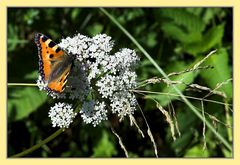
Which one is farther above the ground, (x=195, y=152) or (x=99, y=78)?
(x=99, y=78)

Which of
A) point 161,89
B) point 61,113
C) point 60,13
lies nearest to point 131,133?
point 161,89

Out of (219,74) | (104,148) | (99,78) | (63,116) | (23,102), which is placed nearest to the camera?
(63,116)

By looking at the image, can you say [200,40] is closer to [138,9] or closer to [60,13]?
[138,9]

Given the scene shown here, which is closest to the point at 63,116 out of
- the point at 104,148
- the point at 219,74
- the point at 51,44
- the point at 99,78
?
the point at 99,78

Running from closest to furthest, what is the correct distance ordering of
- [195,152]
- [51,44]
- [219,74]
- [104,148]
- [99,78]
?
Result: [51,44] → [99,78] → [219,74] → [195,152] → [104,148]

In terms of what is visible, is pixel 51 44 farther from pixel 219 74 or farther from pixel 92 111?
pixel 219 74

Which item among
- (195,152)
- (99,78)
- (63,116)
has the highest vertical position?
(99,78)

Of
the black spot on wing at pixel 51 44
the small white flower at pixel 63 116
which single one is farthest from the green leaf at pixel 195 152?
the black spot on wing at pixel 51 44
